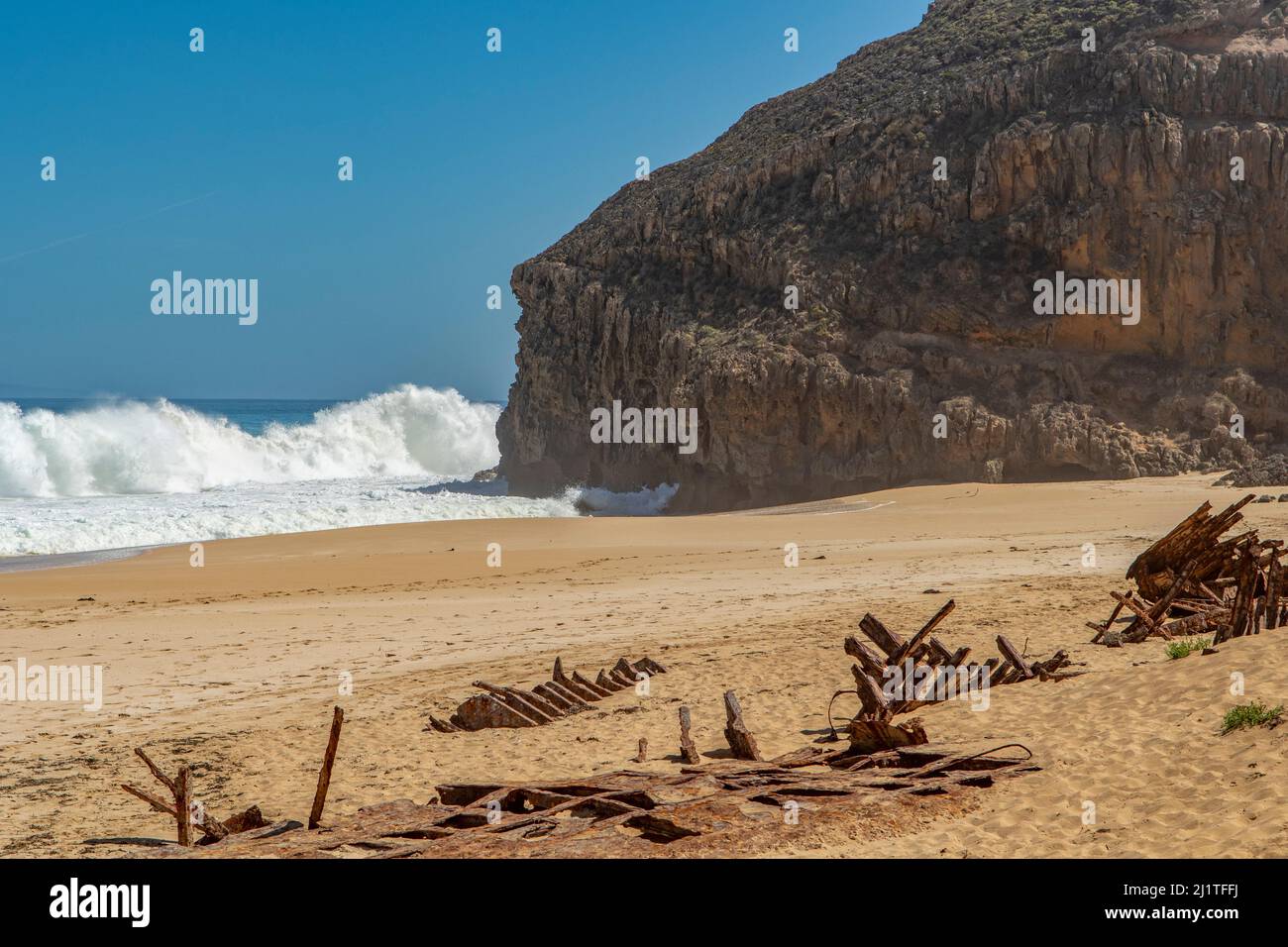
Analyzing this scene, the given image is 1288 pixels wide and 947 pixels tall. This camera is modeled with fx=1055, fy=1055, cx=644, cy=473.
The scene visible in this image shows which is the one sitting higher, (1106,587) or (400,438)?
→ (400,438)

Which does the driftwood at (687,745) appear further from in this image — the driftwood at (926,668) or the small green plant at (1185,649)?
the small green plant at (1185,649)

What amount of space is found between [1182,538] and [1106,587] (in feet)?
7.73

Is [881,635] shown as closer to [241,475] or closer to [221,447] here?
[241,475]

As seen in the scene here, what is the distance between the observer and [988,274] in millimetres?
30656

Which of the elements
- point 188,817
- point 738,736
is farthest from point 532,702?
point 188,817

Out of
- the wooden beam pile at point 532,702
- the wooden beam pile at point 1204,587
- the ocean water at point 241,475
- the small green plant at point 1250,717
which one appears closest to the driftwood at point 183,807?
the wooden beam pile at point 532,702

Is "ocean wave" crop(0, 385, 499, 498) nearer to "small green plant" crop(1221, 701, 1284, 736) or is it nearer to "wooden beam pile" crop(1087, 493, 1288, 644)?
"wooden beam pile" crop(1087, 493, 1288, 644)

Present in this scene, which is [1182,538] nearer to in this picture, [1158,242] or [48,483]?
[1158,242]

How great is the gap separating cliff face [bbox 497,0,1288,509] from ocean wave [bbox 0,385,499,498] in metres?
20.6

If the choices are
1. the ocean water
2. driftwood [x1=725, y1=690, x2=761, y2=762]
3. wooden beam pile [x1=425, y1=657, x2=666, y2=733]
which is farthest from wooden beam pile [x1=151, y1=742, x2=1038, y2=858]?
the ocean water

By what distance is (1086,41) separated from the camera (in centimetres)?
3173

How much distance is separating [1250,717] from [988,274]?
26379 mm
